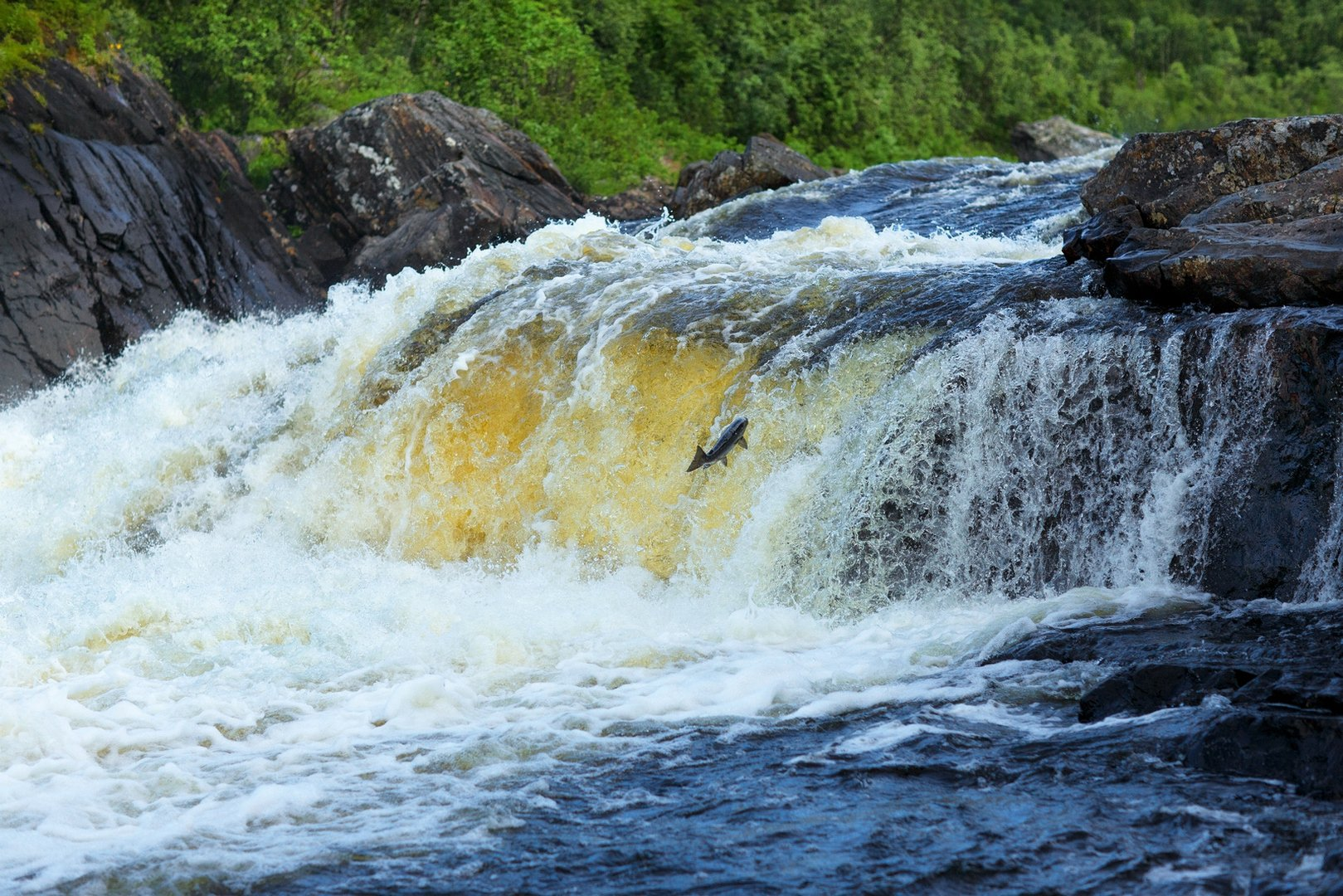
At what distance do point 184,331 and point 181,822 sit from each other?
1035cm

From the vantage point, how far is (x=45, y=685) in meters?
6.02

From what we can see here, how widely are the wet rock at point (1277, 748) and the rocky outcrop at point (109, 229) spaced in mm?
11321

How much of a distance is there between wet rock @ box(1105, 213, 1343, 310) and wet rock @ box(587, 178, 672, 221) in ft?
40.8

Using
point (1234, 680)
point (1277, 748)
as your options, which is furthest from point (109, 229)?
point (1277, 748)

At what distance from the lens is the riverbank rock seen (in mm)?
17000

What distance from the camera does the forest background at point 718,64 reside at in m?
19.4

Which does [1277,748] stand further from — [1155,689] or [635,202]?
[635,202]

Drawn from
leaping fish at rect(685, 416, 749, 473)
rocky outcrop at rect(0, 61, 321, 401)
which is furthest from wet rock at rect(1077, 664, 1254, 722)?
rocky outcrop at rect(0, 61, 321, 401)

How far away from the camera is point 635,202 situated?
21.6 m

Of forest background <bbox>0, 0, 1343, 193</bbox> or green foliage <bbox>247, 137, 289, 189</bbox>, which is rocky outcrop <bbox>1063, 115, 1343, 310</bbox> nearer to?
forest background <bbox>0, 0, 1343, 193</bbox>

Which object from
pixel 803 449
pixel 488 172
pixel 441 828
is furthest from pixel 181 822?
pixel 488 172

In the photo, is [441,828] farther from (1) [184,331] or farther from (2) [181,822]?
(1) [184,331]

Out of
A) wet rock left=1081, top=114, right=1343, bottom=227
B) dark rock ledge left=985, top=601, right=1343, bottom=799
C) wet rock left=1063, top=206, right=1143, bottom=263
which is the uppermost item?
wet rock left=1081, top=114, right=1343, bottom=227

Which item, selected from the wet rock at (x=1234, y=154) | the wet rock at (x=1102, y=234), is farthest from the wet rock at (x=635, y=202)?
the wet rock at (x=1102, y=234)
